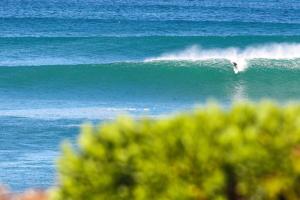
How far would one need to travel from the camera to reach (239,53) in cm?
4338

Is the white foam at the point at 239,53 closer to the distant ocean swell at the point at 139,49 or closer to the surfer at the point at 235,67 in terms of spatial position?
the distant ocean swell at the point at 139,49

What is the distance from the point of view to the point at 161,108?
2873 cm

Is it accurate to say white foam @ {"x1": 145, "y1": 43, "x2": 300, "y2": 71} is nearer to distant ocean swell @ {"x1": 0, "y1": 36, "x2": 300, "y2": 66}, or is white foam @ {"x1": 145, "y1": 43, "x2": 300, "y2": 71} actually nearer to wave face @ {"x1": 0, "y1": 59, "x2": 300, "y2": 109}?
distant ocean swell @ {"x1": 0, "y1": 36, "x2": 300, "y2": 66}

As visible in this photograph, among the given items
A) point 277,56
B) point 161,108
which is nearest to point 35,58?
point 277,56

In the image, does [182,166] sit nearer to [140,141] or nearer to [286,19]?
[140,141]

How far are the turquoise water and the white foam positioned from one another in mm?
47

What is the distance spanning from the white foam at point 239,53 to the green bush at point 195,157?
29093 mm

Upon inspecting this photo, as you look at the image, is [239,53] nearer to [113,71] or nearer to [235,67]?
[235,67]

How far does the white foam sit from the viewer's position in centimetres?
4072

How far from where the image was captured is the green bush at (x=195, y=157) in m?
8.60

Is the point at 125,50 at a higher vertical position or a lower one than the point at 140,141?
lower

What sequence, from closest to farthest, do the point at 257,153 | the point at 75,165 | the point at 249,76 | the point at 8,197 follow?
the point at 257,153
the point at 75,165
the point at 8,197
the point at 249,76

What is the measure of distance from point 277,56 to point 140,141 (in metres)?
32.4

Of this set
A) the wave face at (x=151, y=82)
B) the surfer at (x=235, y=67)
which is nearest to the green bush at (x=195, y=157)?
the wave face at (x=151, y=82)
